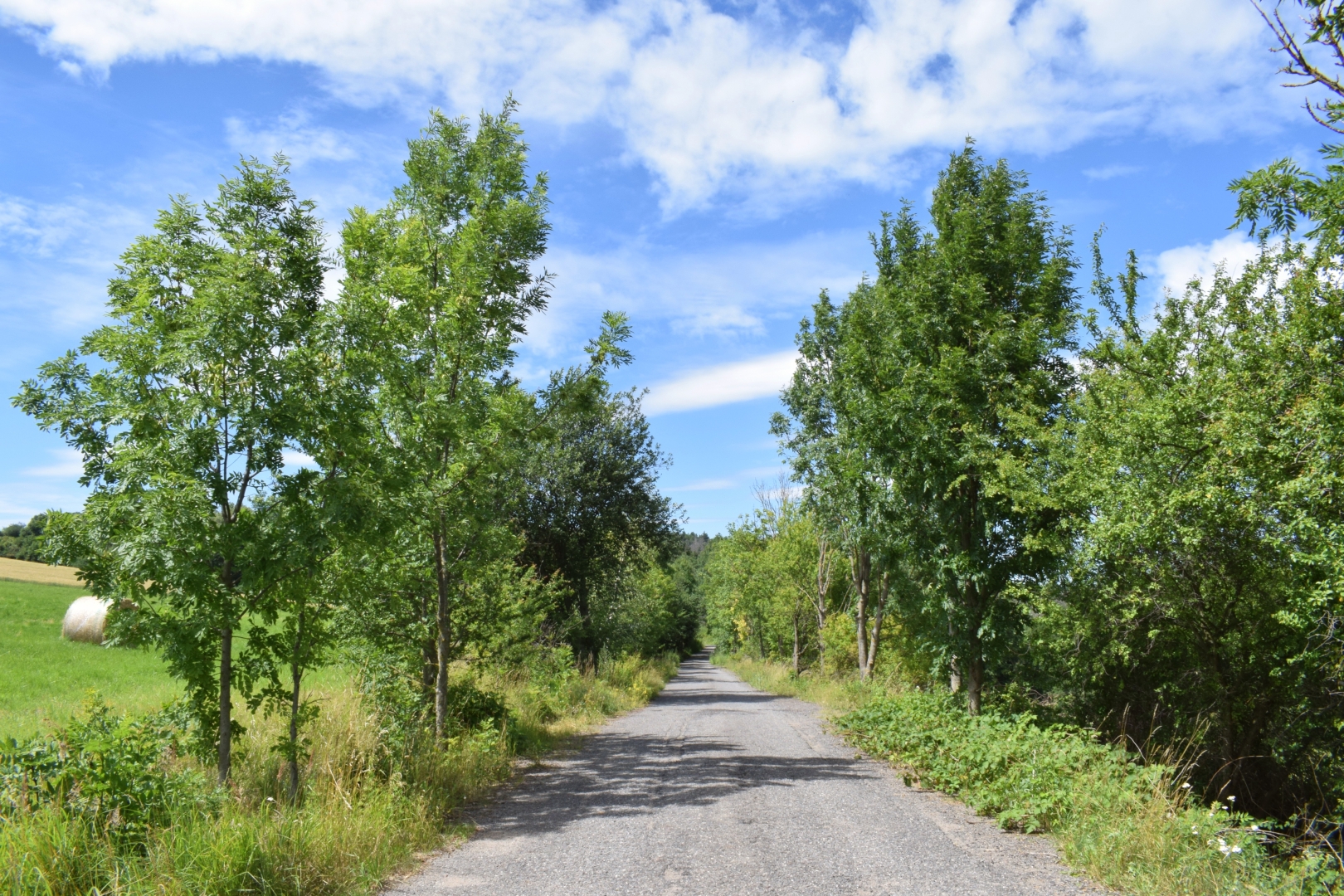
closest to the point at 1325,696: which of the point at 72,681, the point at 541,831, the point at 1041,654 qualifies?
the point at 1041,654

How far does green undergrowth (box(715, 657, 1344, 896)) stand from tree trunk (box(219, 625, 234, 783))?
699 centimetres

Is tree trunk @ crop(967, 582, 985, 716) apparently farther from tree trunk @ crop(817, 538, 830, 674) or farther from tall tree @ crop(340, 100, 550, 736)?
tree trunk @ crop(817, 538, 830, 674)

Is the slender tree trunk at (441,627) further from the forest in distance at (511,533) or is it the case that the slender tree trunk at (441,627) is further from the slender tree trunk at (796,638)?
the slender tree trunk at (796,638)

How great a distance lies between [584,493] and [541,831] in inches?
682

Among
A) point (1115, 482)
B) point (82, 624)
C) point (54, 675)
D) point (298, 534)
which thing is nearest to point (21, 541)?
point (82, 624)

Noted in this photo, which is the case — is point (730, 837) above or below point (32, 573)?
below

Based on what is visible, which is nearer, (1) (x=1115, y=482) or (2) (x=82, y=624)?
(1) (x=1115, y=482)

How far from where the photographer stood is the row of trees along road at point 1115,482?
7.49 metres

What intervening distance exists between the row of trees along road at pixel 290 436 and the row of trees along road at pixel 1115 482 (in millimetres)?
6159

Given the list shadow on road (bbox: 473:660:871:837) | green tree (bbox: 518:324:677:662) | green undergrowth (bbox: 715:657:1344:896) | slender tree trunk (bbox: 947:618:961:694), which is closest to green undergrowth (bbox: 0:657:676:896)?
shadow on road (bbox: 473:660:871:837)

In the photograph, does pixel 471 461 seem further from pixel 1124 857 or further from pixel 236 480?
pixel 1124 857

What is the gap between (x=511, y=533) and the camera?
1156 cm

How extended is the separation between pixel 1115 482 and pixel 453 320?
824 cm

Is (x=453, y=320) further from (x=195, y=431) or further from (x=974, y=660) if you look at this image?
(x=974, y=660)
